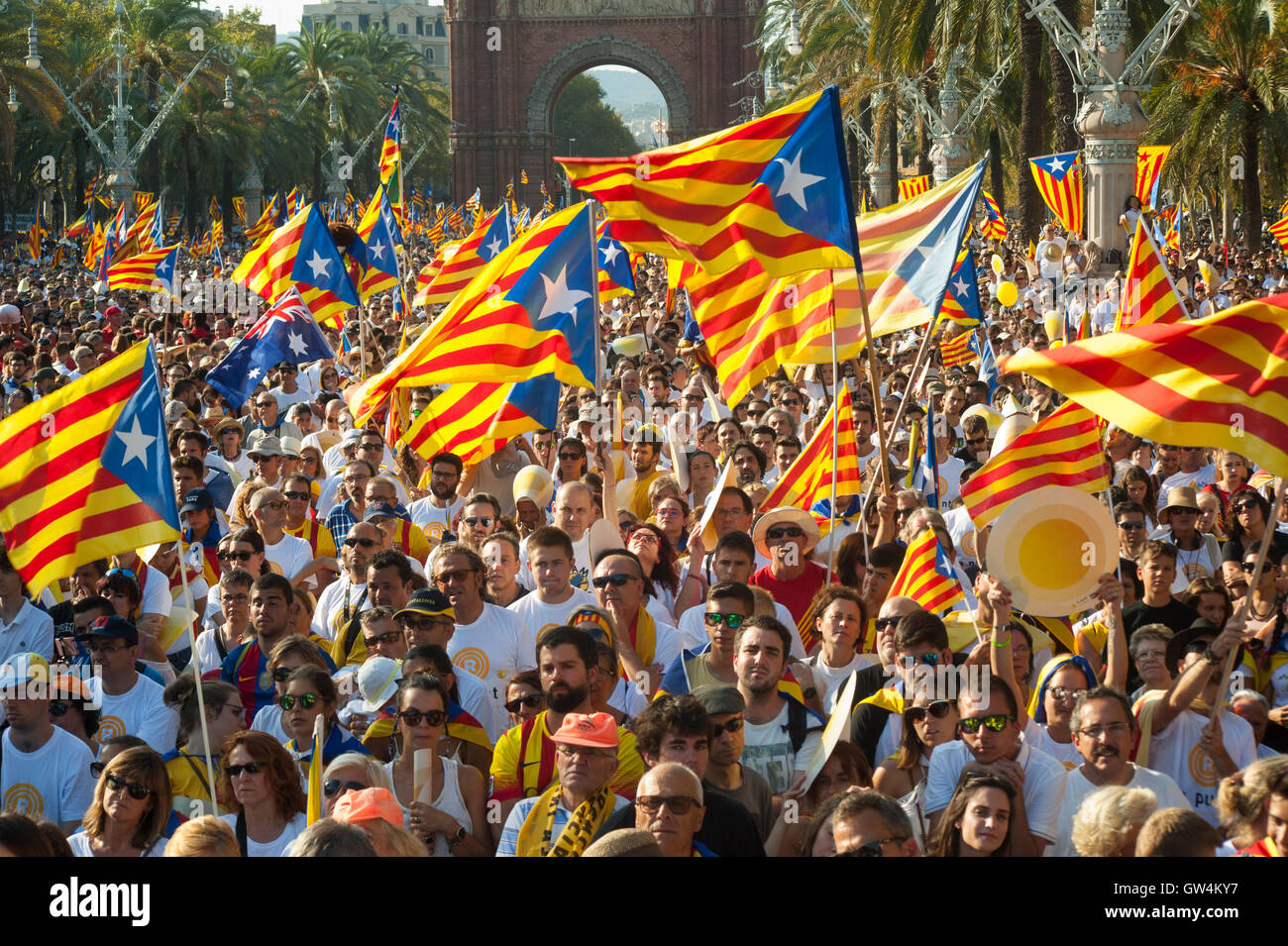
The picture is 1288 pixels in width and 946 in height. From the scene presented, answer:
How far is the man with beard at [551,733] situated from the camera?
5832mm

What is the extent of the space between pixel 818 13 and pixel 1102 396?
4246 cm

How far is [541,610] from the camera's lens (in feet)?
24.5

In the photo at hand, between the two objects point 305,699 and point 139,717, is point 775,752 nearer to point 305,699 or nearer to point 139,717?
point 305,699

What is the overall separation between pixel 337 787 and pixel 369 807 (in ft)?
2.27

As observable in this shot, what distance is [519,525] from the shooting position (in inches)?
384

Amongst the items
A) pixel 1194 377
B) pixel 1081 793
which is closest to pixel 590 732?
pixel 1081 793

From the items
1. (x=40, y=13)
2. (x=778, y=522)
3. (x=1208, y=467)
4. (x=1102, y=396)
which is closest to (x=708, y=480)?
(x=778, y=522)

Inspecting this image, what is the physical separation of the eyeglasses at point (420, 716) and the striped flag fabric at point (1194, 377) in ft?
7.49

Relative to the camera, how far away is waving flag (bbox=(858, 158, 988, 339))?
28.7ft

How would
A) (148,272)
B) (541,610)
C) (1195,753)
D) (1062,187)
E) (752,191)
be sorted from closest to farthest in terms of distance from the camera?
(1195,753) → (541,610) → (752,191) → (148,272) → (1062,187)

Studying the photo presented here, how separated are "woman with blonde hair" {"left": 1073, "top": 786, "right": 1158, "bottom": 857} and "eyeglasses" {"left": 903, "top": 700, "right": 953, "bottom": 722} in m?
1.04

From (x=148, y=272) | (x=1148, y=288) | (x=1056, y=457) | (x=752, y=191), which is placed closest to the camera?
(x=1056, y=457)

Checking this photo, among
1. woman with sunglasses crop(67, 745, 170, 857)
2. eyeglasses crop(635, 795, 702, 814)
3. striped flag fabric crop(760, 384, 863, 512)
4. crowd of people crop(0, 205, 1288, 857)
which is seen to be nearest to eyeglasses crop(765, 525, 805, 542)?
crowd of people crop(0, 205, 1288, 857)
